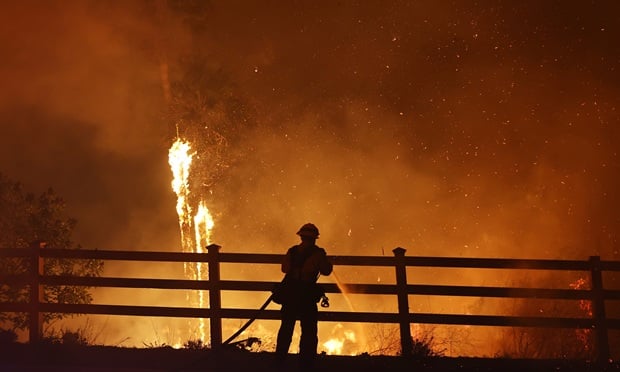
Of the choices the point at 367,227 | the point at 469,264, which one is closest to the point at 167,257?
the point at 469,264

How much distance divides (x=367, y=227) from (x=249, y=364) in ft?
91.7

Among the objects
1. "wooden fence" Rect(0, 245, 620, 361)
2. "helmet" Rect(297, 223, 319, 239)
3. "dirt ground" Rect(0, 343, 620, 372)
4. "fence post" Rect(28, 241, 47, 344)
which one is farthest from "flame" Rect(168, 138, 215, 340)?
"helmet" Rect(297, 223, 319, 239)

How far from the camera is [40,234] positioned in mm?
16594

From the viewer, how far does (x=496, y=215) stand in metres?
29.2

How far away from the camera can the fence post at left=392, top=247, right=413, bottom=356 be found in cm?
872

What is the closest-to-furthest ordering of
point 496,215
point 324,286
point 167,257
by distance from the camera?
point 324,286
point 167,257
point 496,215

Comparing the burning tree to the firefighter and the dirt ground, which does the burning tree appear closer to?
the dirt ground

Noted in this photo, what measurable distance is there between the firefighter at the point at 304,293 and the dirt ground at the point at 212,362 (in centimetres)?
33

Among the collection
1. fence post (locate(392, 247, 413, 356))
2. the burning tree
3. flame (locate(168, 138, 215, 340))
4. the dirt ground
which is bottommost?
the dirt ground

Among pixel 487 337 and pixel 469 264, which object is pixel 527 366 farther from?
pixel 487 337

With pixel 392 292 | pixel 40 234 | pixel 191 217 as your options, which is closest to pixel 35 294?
pixel 392 292

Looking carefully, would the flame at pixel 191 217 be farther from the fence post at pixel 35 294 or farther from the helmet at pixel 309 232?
the helmet at pixel 309 232

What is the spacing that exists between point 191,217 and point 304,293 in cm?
3232

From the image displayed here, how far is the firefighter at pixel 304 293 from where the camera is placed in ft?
25.7
